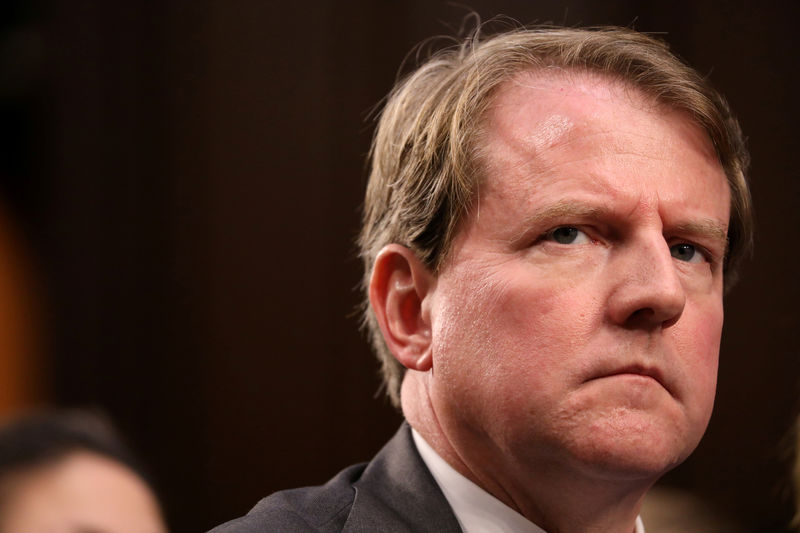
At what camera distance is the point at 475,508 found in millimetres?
2102

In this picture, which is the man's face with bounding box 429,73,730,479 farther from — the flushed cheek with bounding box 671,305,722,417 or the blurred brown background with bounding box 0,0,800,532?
the blurred brown background with bounding box 0,0,800,532

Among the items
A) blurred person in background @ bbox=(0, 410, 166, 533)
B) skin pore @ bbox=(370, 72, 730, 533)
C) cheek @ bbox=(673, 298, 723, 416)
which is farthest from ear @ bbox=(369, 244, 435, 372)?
blurred person in background @ bbox=(0, 410, 166, 533)

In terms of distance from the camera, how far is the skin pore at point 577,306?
1.89m

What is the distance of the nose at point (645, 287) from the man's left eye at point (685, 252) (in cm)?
13

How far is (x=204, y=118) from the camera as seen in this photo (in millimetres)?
2707

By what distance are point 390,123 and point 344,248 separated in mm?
615

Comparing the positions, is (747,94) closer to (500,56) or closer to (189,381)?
(500,56)

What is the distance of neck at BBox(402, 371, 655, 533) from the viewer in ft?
6.45

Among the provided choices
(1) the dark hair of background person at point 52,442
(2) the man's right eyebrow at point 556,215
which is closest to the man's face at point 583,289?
(2) the man's right eyebrow at point 556,215

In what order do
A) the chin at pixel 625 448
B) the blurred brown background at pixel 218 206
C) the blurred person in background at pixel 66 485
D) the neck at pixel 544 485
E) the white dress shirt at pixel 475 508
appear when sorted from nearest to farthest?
the blurred person in background at pixel 66 485 < the chin at pixel 625 448 < the neck at pixel 544 485 < the white dress shirt at pixel 475 508 < the blurred brown background at pixel 218 206

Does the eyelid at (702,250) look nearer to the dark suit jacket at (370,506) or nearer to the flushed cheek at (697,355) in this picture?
the flushed cheek at (697,355)

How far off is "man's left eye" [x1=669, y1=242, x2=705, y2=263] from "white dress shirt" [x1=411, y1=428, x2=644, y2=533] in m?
0.62

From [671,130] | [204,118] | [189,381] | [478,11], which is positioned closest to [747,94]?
[478,11]

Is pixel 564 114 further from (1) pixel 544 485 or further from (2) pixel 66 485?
(2) pixel 66 485
